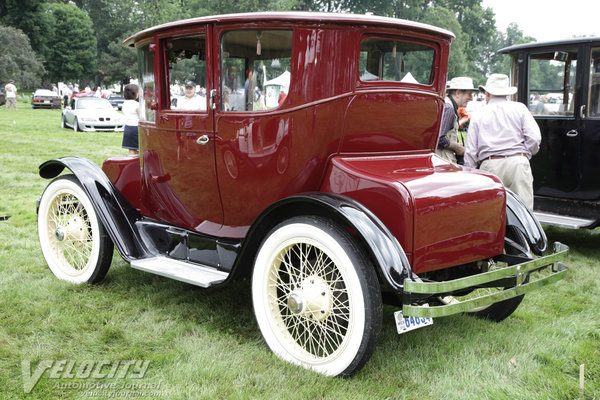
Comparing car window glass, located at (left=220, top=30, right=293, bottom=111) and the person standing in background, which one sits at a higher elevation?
car window glass, located at (left=220, top=30, right=293, bottom=111)

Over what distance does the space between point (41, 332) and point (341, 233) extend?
205 cm

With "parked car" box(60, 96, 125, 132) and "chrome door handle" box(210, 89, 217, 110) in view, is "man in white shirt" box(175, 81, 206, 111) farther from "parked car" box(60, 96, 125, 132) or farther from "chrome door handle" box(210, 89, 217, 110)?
"parked car" box(60, 96, 125, 132)

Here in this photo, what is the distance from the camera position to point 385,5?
66312 mm

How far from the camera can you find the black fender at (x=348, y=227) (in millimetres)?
2666

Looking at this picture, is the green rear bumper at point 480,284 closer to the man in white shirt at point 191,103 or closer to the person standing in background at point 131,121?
the man in white shirt at point 191,103

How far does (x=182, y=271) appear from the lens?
11.9ft

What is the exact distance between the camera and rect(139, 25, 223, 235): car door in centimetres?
363

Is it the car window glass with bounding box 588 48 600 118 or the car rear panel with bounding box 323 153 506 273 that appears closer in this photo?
the car rear panel with bounding box 323 153 506 273

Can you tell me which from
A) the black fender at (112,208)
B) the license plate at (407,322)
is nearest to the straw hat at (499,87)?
the license plate at (407,322)

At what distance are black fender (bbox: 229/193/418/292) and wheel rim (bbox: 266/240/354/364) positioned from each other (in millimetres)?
196

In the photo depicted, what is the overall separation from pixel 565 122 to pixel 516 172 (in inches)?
50.8

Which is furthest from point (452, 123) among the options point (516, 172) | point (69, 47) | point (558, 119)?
point (69, 47)

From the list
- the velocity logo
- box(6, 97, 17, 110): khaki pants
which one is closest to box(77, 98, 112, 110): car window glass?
box(6, 97, 17, 110): khaki pants

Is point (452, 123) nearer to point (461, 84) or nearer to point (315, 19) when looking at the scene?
point (461, 84)
